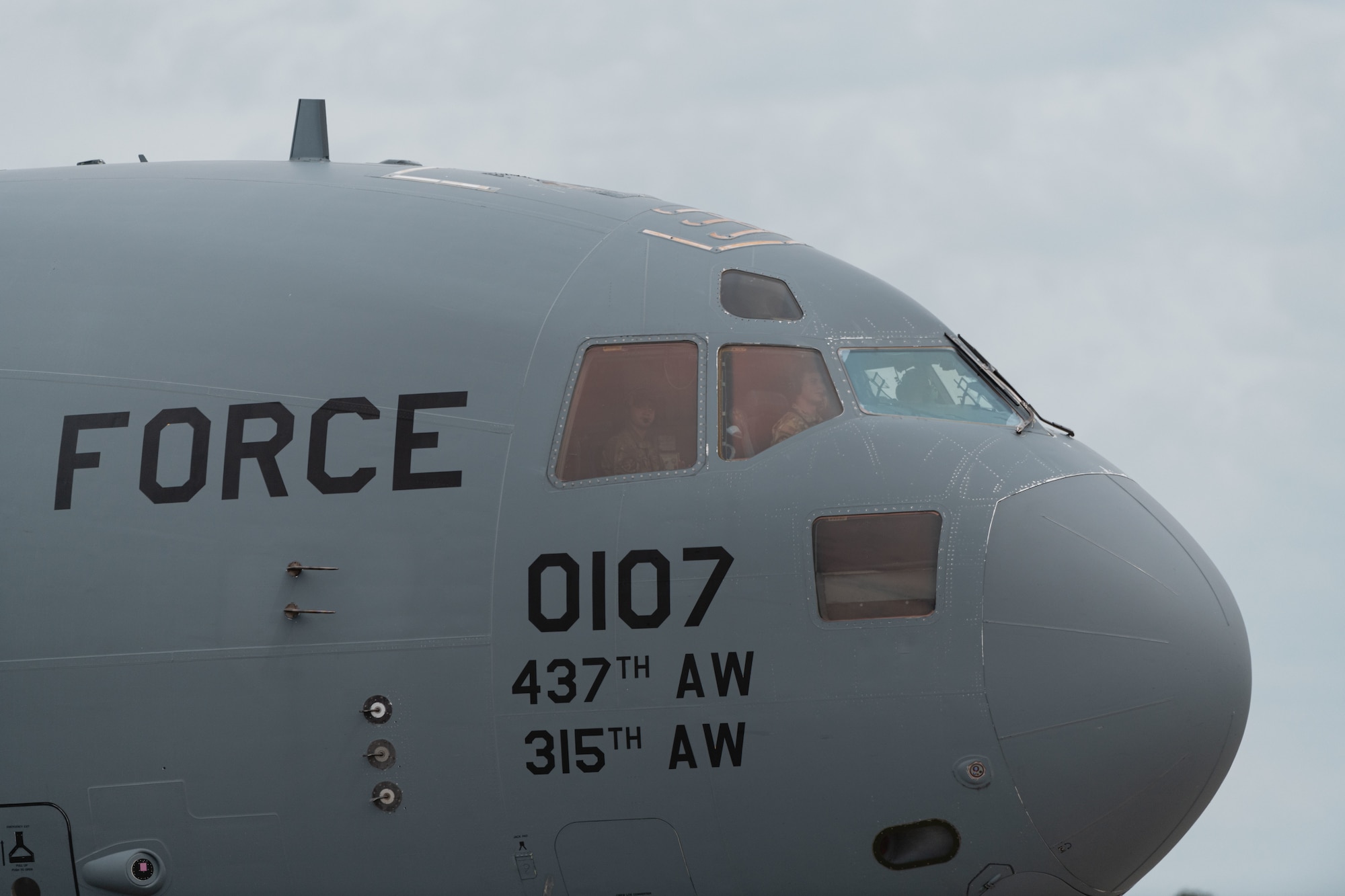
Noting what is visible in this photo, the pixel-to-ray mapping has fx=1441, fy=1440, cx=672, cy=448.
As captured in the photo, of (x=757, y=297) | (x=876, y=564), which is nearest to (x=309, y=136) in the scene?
(x=757, y=297)

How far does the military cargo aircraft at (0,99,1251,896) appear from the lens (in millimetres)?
8414

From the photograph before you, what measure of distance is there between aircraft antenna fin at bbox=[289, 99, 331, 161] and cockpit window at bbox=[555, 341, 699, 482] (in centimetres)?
394

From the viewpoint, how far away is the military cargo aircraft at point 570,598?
331 inches

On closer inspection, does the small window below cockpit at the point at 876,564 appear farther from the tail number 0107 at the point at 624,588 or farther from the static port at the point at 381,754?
the static port at the point at 381,754

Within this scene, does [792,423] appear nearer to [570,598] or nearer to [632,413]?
[632,413]

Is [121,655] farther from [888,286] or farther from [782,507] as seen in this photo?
[888,286]

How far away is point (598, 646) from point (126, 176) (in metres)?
5.54

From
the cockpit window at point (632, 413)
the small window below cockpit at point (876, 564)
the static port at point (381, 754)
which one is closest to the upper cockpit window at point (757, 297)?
the cockpit window at point (632, 413)

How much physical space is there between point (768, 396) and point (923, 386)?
1.12 metres

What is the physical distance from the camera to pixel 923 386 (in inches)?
373

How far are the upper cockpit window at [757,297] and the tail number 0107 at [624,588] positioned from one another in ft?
5.67

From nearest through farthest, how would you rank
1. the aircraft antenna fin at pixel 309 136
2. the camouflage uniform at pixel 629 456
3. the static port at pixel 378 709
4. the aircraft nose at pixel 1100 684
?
the aircraft nose at pixel 1100 684 → the static port at pixel 378 709 → the camouflage uniform at pixel 629 456 → the aircraft antenna fin at pixel 309 136

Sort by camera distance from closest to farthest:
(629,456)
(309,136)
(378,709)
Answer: (378,709), (629,456), (309,136)

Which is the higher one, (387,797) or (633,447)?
(633,447)
